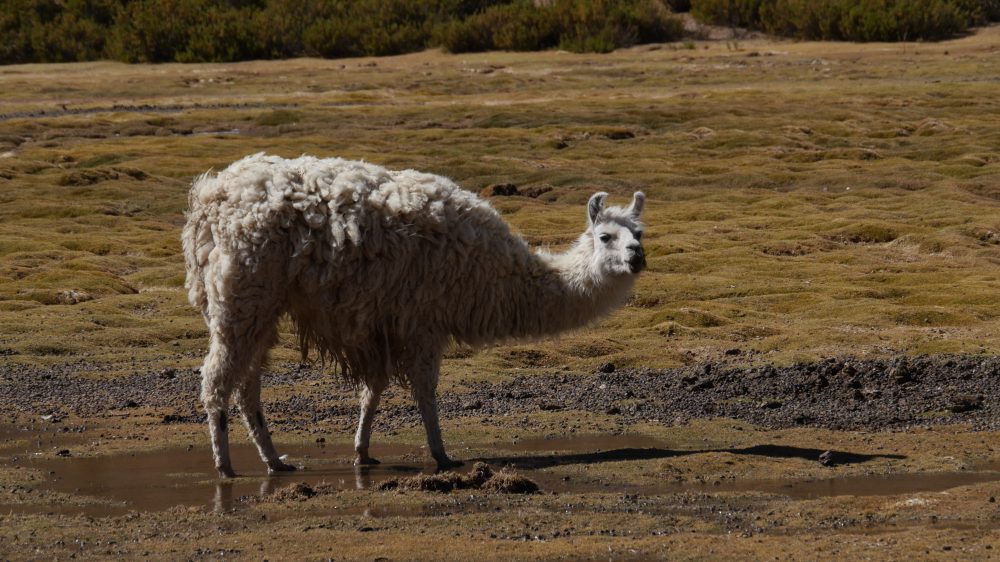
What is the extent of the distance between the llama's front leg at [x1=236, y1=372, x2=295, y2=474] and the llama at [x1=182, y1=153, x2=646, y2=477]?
0.04ft

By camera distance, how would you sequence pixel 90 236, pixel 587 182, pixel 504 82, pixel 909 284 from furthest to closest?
pixel 504 82
pixel 587 182
pixel 90 236
pixel 909 284

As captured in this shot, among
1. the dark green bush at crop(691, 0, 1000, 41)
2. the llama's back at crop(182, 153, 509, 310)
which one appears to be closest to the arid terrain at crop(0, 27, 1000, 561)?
the llama's back at crop(182, 153, 509, 310)

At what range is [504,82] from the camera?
252 ft

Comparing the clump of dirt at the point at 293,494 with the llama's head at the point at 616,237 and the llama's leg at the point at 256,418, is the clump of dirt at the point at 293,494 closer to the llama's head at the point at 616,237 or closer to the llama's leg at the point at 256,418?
the llama's leg at the point at 256,418

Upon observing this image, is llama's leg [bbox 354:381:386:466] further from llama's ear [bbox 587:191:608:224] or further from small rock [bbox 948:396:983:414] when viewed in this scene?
small rock [bbox 948:396:983:414]

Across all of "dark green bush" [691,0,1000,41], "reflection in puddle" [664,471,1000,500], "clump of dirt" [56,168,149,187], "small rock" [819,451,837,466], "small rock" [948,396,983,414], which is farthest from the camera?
"dark green bush" [691,0,1000,41]

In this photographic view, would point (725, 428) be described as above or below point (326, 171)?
below

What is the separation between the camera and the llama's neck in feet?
44.4

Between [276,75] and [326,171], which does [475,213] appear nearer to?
[326,171]

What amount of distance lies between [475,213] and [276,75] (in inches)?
2916

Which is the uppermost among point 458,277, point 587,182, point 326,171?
point 326,171

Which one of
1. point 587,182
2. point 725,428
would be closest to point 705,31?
point 587,182

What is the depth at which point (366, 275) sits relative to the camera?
13.0 metres

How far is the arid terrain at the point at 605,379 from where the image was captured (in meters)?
10.5
